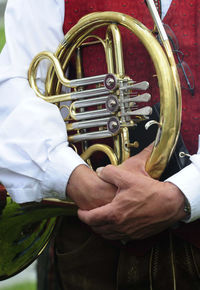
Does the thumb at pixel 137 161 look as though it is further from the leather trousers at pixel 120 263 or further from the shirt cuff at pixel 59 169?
the leather trousers at pixel 120 263

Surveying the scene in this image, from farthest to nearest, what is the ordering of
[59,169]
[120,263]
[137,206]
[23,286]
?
[23,286] < [120,263] < [59,169] < [137,206]

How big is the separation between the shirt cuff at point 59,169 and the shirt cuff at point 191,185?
0.24 meters

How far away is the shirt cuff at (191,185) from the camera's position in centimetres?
122

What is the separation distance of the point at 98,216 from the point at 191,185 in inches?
8.5

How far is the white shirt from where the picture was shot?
133cm

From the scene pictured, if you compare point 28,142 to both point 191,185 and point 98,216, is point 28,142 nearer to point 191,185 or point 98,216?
point 98,216

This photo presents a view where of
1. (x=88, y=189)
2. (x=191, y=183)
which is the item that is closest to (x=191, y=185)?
(x=191, y=183)

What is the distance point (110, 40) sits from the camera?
142 cm

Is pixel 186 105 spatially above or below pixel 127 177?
above

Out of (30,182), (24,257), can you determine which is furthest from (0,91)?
(24,257)

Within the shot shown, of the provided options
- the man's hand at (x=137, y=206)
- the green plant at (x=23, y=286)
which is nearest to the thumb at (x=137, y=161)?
the man's hand at (x=137, y=206)

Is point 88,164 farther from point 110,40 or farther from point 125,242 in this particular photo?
point 110,40

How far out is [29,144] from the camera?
4.45 ft

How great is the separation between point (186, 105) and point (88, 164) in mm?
289
